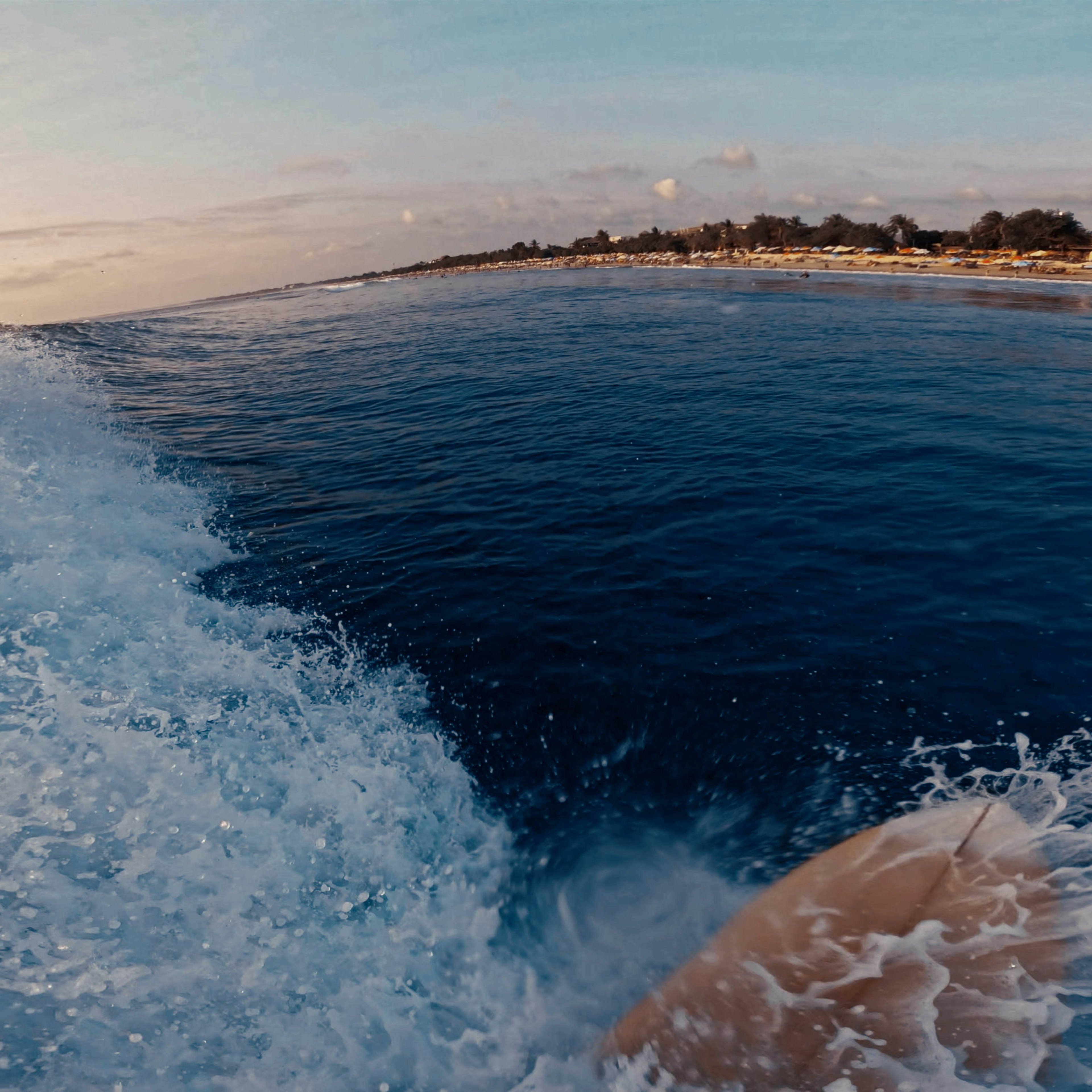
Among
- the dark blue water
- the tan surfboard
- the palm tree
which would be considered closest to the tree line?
→ the palm tree

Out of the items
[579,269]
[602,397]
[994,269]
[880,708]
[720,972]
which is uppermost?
[579,269]

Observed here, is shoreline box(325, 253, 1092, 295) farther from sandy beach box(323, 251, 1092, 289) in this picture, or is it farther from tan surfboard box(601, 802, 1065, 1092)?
tan surfboard box(601, 802, 1065, 1092)

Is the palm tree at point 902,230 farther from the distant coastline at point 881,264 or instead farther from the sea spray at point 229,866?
the sea spray at point 229,866

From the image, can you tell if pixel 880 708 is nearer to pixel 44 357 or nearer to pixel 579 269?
pixel 44 357

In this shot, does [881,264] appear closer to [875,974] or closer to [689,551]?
[689,551]

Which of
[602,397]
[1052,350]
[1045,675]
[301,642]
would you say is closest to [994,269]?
[1052,350]

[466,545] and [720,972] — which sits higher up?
[466,545]
